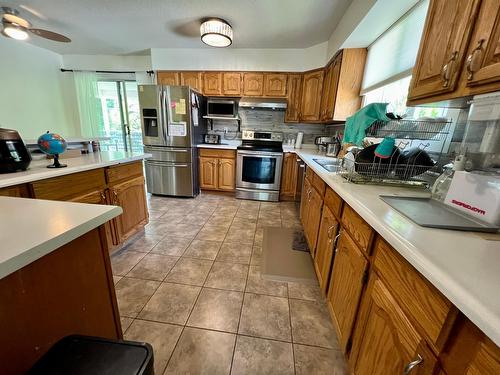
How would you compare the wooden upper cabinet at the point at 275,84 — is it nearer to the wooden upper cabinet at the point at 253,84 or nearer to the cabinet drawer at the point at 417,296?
the wooden upper cabinet at the point at 253,84

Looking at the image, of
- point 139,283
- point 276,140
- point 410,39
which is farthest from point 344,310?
point 276,140

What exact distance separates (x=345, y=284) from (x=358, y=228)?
1.08ft

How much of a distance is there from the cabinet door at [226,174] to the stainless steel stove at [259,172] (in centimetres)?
13

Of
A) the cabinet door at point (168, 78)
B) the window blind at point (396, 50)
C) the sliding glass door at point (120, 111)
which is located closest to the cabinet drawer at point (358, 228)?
the window blind at point (396, 50)

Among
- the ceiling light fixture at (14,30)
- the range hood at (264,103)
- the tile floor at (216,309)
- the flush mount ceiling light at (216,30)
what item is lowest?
the tile floor at (216,309)

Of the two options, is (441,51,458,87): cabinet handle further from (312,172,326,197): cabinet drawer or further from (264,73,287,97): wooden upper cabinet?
(264,73,287,97): wooden upper cabinet

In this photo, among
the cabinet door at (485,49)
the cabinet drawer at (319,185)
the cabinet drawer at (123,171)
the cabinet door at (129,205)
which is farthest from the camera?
the cabinet door at (129,205)

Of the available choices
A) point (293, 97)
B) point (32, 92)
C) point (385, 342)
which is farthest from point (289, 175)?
point (32, 92)

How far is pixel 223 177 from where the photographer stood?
3684 mm

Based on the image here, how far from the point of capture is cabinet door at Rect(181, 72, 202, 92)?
3633mm

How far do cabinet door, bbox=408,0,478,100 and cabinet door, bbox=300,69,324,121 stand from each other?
2.41 metres

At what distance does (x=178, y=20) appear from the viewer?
263cm

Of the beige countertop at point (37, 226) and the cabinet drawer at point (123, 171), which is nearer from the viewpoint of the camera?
the beige countertop at point (37, 226)

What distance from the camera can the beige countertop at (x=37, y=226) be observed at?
0.48 meters
